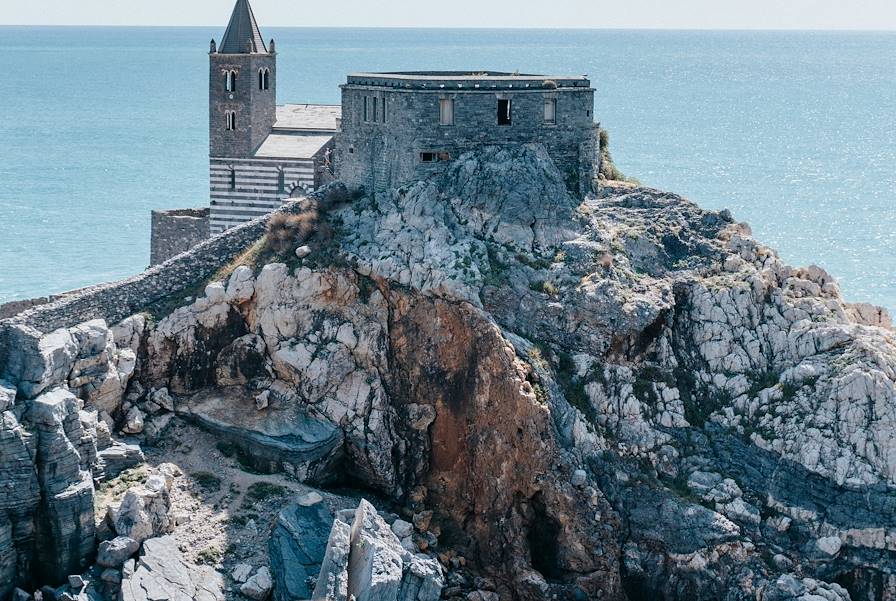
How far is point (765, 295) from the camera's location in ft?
156

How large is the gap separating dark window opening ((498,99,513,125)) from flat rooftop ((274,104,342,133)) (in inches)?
413

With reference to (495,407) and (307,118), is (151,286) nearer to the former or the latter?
(495,407)

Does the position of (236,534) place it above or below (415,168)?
below

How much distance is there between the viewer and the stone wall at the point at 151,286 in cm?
4538

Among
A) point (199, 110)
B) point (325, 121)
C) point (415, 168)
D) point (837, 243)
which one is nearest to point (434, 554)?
point (415, 168)

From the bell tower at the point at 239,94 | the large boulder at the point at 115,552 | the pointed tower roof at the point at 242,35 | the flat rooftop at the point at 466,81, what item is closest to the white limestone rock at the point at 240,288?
the flat rooftop at the point at 466,81

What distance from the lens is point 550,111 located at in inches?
2014

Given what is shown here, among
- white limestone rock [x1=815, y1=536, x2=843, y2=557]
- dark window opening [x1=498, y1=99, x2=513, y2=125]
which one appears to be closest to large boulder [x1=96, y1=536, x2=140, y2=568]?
dark window opening [x1=498, y1=99, x2=513, y2=125]

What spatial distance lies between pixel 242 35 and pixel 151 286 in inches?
597

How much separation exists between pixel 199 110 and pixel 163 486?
126656 millimetres

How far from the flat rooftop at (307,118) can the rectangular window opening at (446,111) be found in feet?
33.4

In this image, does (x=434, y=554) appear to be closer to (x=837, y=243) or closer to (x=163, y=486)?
(x=163, y=486)

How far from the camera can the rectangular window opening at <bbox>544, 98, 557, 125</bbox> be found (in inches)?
2009

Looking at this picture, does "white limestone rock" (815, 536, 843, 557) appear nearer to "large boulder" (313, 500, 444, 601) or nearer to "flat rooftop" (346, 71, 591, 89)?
"large boulder" (313, 500, 444, 601)
